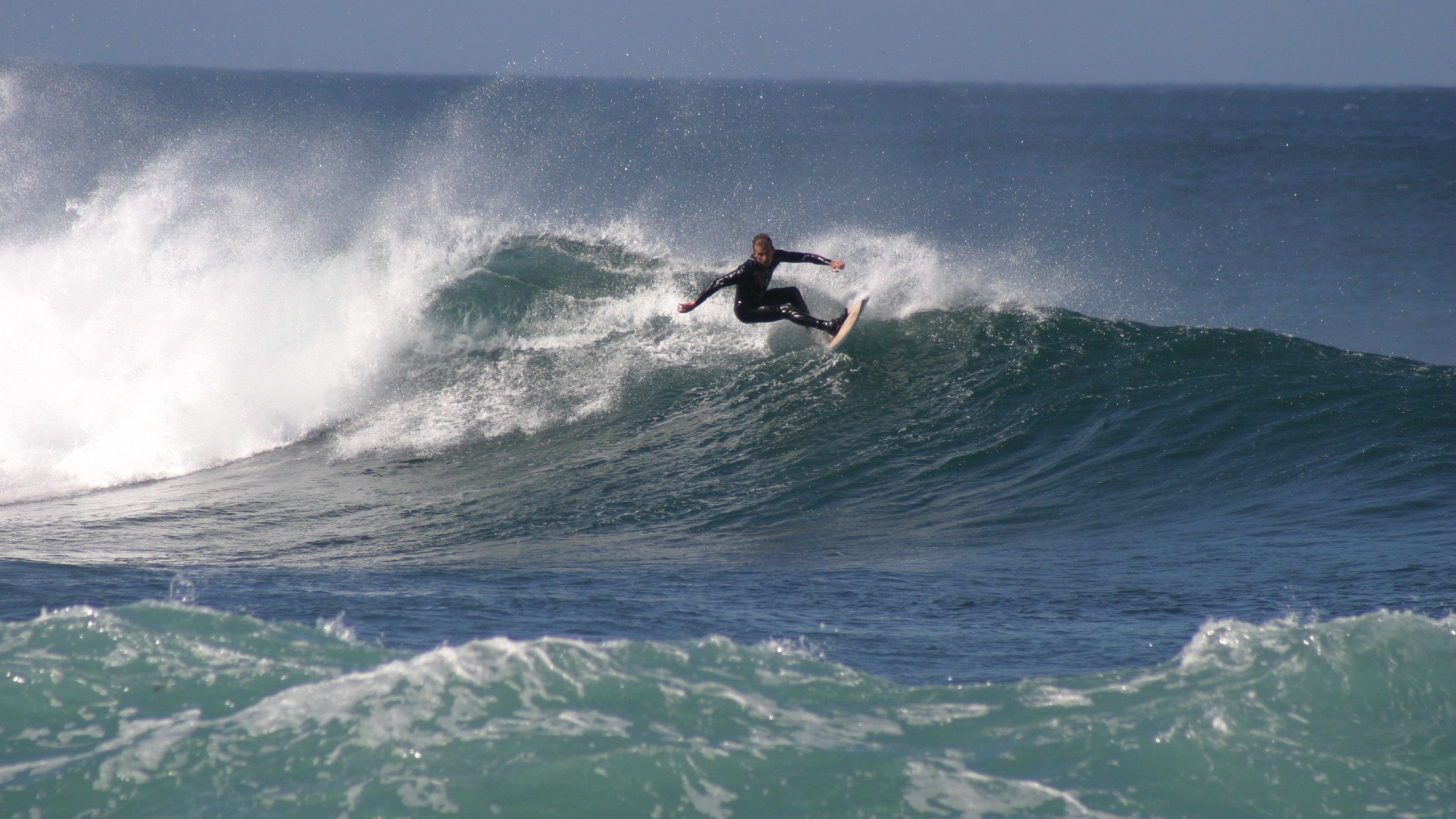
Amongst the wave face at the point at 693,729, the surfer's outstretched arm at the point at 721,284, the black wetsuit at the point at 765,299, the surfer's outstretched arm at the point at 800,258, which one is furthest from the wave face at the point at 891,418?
the wave face at the point at 693,729

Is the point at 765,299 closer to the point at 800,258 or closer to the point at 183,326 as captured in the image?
the point at 800,258

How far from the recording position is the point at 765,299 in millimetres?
10250

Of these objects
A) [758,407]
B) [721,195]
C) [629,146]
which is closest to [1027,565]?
[758,407]

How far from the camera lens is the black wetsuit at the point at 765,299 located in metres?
10.1

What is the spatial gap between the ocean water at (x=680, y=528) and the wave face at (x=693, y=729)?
2 centimetres

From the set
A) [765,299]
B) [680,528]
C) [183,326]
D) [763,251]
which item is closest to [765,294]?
[765,299]

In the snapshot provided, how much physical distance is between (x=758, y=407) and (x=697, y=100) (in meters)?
93.8

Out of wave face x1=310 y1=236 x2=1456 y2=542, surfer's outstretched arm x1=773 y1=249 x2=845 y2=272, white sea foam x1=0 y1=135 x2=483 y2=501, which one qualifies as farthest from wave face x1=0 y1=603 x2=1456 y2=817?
white sea foam x1=0 y1=135 x2=483 y2=501

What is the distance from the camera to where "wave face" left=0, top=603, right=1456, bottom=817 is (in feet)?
10.7

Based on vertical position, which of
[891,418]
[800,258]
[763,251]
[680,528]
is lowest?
[680,528]

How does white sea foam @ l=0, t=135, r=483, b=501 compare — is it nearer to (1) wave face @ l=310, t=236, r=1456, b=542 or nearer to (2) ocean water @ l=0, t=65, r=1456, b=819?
(2) ocean water @ l=0, t=65, r=1456, b=819

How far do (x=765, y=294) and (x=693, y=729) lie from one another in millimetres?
7041

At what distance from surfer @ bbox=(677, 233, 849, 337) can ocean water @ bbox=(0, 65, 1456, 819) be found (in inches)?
38.3

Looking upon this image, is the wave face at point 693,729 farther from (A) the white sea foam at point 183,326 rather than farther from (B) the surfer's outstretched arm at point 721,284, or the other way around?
(A) the white sea foam at point 183,326
